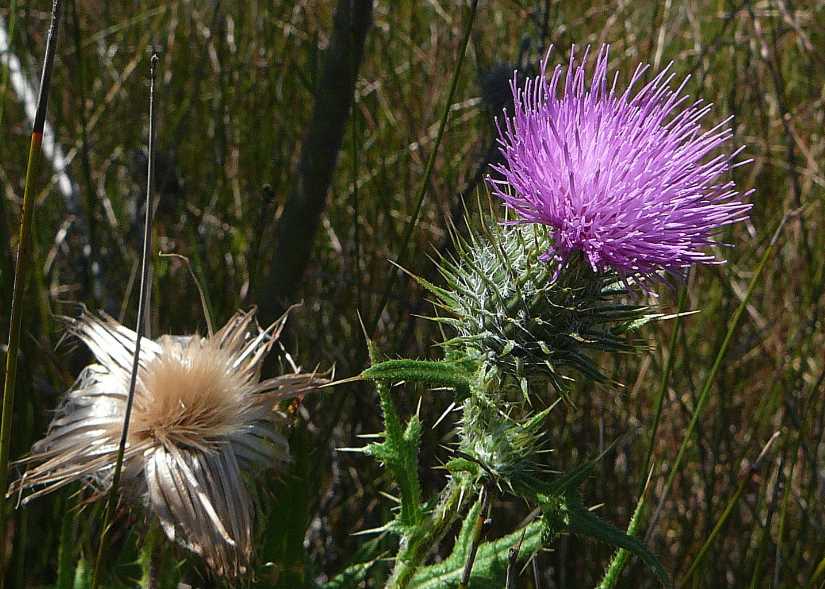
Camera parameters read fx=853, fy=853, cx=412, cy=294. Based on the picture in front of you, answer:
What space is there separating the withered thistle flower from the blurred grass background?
431 mm

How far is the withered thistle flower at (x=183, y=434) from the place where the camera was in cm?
159

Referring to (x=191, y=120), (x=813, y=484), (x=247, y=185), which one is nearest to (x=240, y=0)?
(x=191, y=120)

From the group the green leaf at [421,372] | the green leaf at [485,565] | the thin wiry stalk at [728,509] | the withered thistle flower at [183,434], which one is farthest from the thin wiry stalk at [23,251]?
the thin wiry stalk at [728,509]

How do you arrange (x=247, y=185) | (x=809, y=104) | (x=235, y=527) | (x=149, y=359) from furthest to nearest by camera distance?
(x=809, y=104) → (x=247, y=185) → (x=149, y=359) → (x=235, y=527)

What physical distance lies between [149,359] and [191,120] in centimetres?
219

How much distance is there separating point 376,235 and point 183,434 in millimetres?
1735

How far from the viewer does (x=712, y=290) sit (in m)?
3.70


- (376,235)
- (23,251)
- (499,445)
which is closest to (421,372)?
(499,445)

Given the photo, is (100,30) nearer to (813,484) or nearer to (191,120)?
(191,120)

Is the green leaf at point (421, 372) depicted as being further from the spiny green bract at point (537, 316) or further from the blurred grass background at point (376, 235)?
the blurred grass background at point (376, 235)

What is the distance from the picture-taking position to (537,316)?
1701 mm

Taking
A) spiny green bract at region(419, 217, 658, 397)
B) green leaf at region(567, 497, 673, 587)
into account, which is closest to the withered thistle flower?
spiny green bract at region(419, 217, 658, 397)

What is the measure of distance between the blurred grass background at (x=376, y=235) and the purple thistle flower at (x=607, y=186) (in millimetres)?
713

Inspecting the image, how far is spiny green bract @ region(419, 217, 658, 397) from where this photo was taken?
166cm
